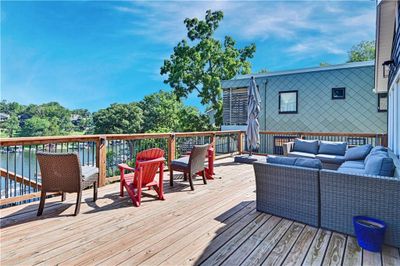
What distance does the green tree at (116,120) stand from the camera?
1097 inches

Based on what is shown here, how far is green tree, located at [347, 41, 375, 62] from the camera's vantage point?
19895mm

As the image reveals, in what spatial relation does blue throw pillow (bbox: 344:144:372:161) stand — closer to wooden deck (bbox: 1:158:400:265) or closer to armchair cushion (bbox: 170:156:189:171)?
wooden deck (bbox: 1:158:400:265)

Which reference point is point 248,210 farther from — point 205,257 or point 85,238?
point 85,238

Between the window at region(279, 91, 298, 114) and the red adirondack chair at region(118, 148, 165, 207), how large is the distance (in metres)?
8.64

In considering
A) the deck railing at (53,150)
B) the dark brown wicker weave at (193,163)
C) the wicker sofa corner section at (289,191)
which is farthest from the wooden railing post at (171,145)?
the wicker sofa corner section at (289,191)

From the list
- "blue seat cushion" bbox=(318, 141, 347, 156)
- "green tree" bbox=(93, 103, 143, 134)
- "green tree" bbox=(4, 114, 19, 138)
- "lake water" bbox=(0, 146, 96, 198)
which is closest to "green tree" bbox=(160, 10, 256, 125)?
"green tree" bbox=(4, 114, 19, 138)

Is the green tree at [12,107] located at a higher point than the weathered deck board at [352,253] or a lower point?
higher

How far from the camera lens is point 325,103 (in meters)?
9.84

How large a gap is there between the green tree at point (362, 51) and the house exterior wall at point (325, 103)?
13.9 meters

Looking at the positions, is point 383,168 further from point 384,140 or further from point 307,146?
point 384,140

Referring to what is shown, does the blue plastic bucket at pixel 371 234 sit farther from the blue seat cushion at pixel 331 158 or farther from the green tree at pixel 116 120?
the green tree at pixel 116 120

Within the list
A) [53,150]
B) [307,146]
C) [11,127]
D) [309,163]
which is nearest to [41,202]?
[53,150]

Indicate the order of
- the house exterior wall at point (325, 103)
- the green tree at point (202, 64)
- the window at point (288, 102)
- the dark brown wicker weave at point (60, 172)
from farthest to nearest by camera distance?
the green tree at point (202, 64)
the window at point (288, 102)
the house exterior wall at point (325, 103)
the dark brown wicker weave at point (60, 172)

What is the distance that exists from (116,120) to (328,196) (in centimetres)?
2812
